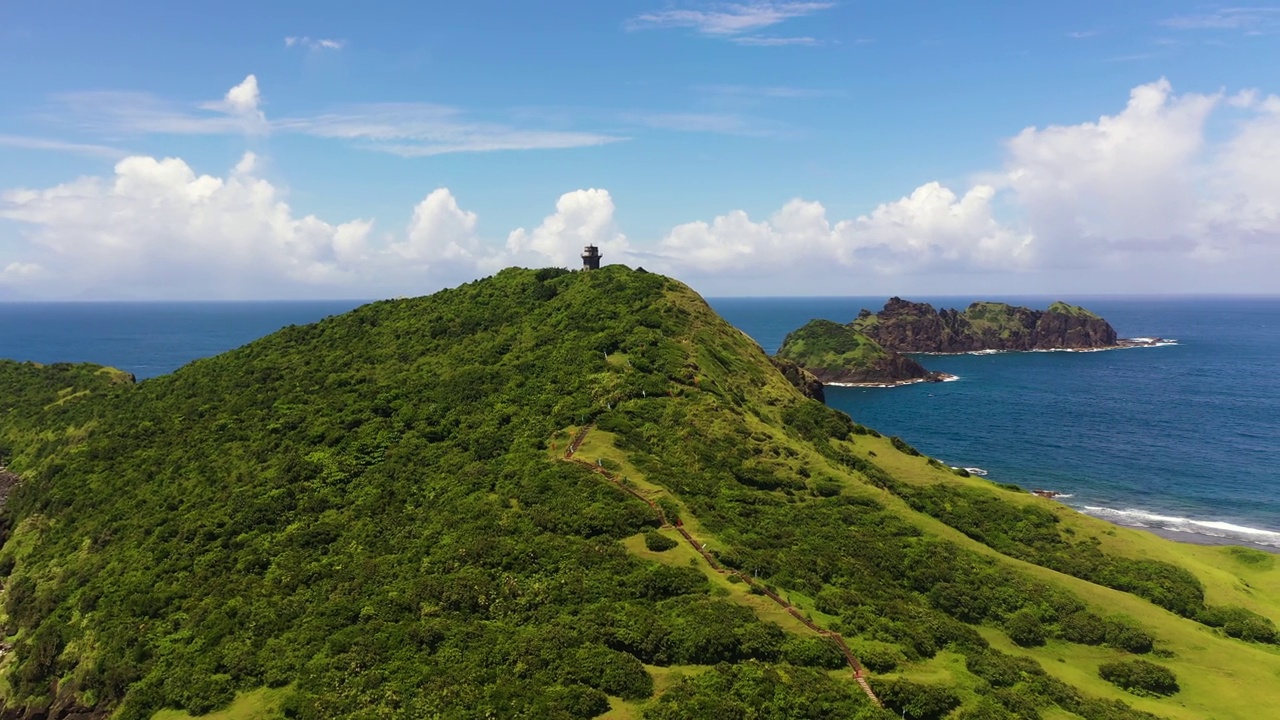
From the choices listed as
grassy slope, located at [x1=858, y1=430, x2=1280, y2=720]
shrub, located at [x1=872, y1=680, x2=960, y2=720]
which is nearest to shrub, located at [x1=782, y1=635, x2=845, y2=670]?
shrub, located at [x1=872, y1=680, x2=960, y2=720]

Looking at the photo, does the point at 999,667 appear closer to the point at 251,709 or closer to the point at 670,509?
the point at 670,509

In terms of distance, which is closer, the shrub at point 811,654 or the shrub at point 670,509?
the shrub at point 811,654

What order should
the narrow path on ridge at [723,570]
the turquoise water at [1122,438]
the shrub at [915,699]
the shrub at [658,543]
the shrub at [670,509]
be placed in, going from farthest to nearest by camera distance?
the turquoise water at [1122,438], the shrub at [670,509], the shrub at [658,543], the narrow path on ridge at [723,570], the shrub at [915,699]

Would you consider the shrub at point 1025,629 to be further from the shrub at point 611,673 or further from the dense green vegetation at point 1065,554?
the shrub at point 611,673

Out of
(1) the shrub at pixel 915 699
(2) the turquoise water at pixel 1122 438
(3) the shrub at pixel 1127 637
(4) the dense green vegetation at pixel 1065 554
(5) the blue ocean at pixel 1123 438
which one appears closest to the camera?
(1) the shrub at pixel 915 699

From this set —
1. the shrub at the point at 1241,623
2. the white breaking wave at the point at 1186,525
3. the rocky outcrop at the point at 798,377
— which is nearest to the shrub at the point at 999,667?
the shrub at the point at 1241,623

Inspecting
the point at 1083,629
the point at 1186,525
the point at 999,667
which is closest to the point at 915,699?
the point at 999,667

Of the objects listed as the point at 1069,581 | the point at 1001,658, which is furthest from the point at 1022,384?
the point at 1001,658
